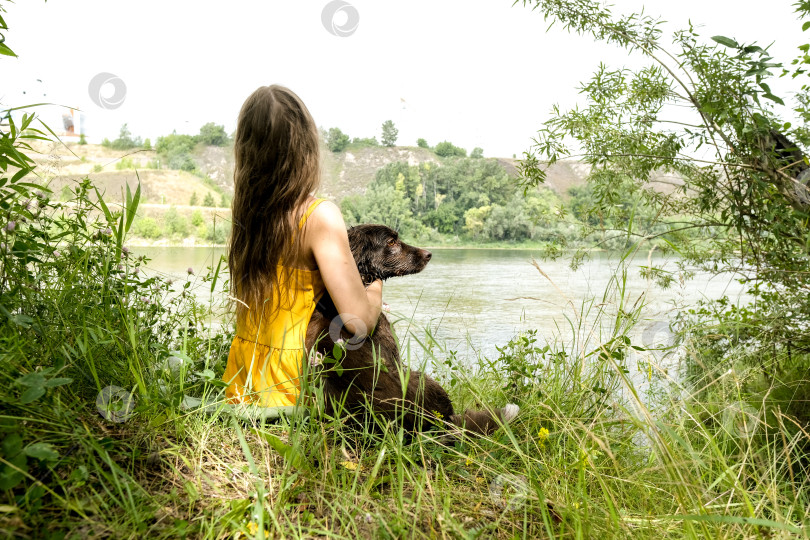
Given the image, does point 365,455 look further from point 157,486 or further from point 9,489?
point 9,489

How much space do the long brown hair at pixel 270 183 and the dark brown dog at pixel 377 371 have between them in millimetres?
258

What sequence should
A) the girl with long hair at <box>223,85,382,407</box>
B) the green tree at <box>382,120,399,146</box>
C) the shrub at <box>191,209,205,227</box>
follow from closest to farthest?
the girl with long hair at <box>223,85,382,407</box>, the shrub at <box>191,209,205,227</box>, the green tree at <box>382,120,399,146</box>

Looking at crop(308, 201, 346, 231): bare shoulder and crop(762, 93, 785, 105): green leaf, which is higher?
crop(762, 93, 785, 105): green leaf

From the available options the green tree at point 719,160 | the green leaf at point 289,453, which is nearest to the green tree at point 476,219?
the green tree at point 719,160

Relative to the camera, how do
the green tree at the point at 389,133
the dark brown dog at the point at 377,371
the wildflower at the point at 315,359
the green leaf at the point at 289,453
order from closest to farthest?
the green leaf at the point at 289,453, the wildflower at the point at 315,359, the dark brown dog at the point at 377,371, the green tree at the point at 389,133

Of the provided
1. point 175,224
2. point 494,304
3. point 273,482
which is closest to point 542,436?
point 273,482

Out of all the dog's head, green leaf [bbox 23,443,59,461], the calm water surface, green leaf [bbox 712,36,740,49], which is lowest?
the calm water surface

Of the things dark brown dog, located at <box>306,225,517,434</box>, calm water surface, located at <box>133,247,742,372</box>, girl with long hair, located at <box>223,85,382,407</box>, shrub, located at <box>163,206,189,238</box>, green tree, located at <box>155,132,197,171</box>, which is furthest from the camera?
green tree, located at <box>155,132,197,171</box>

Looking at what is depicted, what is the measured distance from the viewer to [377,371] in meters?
1.86

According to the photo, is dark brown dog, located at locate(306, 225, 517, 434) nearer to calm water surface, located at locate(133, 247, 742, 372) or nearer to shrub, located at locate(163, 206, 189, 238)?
calm water surface, located at locate(133, 247, 742, 372)

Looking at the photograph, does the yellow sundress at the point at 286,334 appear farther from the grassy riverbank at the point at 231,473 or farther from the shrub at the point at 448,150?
the shrub at the point at 448,150

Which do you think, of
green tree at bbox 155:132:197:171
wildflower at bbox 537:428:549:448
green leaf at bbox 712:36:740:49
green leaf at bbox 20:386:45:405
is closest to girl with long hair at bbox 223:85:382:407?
wildflower at bbox 537:428:549:448

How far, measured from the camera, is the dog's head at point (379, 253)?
2289 mm

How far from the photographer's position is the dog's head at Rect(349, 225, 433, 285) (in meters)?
2.29
